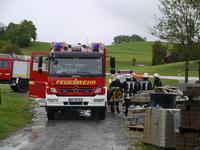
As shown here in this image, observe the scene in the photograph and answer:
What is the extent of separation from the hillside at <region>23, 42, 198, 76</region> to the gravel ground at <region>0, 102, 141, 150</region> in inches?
1872

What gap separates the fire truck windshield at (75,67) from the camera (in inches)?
850

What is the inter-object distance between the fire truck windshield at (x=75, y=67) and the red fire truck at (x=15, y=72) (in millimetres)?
18948

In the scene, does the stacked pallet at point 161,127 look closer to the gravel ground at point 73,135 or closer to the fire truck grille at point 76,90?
the gravel ground at point 73,135

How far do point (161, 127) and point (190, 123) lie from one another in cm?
143

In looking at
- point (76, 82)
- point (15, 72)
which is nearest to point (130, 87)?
point (76, 82)

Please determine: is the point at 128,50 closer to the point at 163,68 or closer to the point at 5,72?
Answer: the point at 163,68

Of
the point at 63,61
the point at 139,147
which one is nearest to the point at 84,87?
the point at 63,61

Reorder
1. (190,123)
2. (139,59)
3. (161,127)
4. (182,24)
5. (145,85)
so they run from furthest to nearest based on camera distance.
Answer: (139,59)
(182,24)
(145,85)
(161,127)
(190,123)

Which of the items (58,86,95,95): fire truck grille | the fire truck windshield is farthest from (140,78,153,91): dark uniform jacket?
(58,86,95,95): fire truck grille

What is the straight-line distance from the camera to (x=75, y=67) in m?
21.7

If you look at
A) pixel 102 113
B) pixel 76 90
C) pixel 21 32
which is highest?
pixel 21 32

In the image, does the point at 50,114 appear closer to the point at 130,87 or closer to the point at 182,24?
the point at 130,87

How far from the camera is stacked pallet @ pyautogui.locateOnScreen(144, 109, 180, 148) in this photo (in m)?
14.4

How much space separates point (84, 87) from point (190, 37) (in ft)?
62.2
